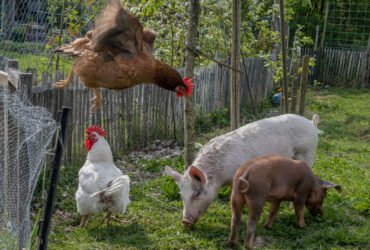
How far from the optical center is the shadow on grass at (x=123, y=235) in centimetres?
653

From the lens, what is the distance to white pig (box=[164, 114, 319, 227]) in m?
6.93

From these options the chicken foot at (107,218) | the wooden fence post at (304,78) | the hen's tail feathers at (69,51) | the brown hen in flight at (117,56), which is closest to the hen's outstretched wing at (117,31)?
the brown hen in flight at (117,56)

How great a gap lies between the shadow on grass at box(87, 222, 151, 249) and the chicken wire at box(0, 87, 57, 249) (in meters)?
1.52

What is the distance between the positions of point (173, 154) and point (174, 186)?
2518mm

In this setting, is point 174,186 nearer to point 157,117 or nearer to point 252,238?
point 252,238

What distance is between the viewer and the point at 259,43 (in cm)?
A: 1546

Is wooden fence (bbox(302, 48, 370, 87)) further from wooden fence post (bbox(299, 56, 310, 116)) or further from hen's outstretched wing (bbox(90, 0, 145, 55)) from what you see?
hen's outstretched wing (bbox(90, 0, 145, 55))

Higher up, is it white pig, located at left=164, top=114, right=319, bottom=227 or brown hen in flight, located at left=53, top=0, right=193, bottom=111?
brown hen in flight, located at left=53, top=0, right=193, bottom=111

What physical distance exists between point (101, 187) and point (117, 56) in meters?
2.50

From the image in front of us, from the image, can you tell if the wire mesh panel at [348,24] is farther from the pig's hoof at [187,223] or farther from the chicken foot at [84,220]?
the chicken foot at [84,220]

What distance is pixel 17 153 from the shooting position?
4.34m

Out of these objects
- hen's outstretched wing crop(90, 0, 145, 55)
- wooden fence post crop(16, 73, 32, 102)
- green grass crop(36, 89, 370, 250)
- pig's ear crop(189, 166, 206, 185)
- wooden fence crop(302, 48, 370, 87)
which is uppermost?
hen's outstretched wing crop(90, 0, 145, 55)

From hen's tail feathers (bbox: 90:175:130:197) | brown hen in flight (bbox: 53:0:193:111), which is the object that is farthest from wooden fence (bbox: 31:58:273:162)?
brown hen in flight (bbox: 53:0:193:111)

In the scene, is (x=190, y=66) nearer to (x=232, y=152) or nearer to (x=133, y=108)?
(x=232, y=152)
